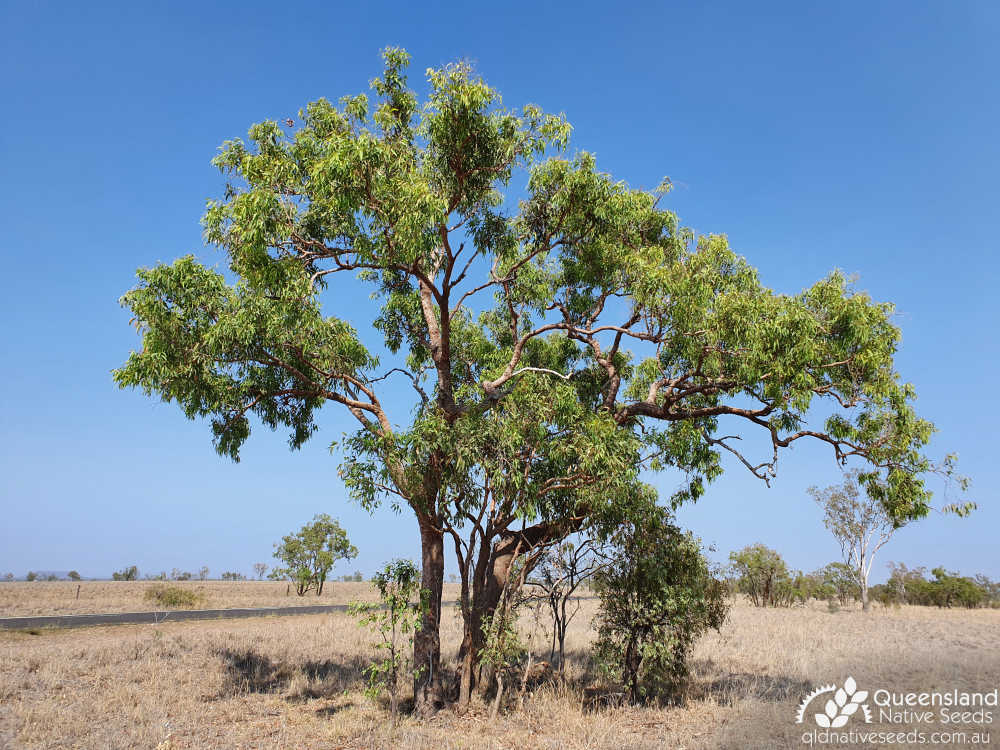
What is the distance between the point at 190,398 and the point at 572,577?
8743 millimetres

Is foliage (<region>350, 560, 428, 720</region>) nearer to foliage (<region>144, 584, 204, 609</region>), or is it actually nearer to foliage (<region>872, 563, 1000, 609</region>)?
foliage (<region>144, 584, 204, 609</region>)

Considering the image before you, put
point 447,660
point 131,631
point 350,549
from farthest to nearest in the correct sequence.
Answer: point 350,549
point 131,631
point 447,660

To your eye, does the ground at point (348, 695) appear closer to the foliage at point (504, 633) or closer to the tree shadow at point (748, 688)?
the tree shadow at point (748, 688)

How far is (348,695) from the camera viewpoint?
13133mm

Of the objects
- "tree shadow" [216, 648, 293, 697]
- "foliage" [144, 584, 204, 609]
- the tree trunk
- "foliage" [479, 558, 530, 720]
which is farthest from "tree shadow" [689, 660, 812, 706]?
"foliage" [144, 584, 204, 609]

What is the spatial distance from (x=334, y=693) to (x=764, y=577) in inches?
1357

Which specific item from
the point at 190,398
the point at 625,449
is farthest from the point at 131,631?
the point at 625,449

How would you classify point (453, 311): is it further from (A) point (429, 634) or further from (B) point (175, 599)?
(B) point (175, 599)

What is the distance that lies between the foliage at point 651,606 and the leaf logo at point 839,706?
2.15m

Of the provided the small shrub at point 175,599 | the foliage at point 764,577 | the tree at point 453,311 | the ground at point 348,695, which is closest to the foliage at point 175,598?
the small shrub at point 175,599

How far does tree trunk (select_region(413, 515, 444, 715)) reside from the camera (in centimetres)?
1146

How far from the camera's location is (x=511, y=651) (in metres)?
10.9

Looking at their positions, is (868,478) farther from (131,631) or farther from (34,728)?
(131,631)

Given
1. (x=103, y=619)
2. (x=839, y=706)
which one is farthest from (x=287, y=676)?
(x=103, y=619)
